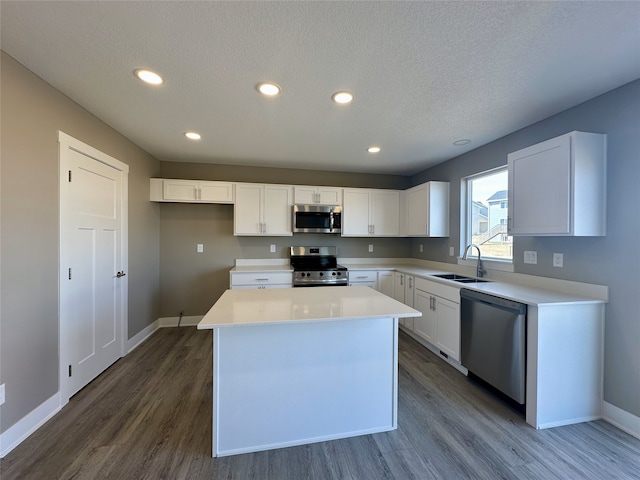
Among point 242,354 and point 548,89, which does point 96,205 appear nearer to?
point 242,354

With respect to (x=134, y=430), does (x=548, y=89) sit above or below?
above

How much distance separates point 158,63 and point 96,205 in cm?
155

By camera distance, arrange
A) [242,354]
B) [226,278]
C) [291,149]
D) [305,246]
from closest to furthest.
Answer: [242,354], [291,149], [226,278], [305,246]

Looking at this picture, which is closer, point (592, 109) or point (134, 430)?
point (134, 430)

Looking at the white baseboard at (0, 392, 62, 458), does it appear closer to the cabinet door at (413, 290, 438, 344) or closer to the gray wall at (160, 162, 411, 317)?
the gray wall at (160, 162, 411, 317)

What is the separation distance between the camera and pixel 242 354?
164cm

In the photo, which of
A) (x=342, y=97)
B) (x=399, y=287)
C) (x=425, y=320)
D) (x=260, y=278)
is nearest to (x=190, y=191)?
(x=260, y=278)

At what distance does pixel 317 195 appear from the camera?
3988 mm

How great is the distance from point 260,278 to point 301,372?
2042 mm

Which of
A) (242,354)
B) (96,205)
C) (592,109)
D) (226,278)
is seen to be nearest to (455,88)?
(592,109)

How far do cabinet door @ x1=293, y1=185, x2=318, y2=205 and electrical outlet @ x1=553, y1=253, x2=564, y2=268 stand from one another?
2826mm

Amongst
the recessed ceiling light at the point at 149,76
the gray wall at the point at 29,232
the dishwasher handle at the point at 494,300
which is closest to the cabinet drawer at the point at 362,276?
the dishwasher handle at the point at 494,300

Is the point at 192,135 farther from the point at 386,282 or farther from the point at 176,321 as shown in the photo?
the point at 386,282

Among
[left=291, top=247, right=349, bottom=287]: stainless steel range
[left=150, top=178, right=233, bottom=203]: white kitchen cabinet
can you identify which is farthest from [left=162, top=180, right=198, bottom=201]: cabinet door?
→ [left=291, top=247, right=349, bottom=287]: stainless steel range
